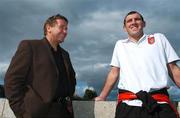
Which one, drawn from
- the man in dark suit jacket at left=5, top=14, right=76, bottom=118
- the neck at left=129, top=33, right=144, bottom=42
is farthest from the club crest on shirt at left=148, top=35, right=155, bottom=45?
the man in dark suit jacket at left=5, top=14, right=76, bottom=118

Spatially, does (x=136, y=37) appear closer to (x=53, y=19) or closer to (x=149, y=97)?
(x=149, y=97)

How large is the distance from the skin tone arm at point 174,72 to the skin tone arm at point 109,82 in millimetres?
685

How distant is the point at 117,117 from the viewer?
5.15 meters

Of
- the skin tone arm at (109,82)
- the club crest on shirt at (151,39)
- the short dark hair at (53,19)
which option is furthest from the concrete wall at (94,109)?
the short dark hair at (53,19)

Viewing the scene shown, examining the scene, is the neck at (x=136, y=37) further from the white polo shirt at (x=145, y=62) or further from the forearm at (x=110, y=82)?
the forearm at (x=110, y=82)

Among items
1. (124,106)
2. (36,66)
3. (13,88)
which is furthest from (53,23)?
(124,106)

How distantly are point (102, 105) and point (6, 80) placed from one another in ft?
5.09

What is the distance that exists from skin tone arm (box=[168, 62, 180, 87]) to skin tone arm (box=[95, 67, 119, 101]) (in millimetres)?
685

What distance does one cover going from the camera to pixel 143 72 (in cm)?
503

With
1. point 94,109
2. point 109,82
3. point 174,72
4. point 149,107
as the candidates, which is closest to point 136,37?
point 174,72

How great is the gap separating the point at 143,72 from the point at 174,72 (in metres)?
0.47

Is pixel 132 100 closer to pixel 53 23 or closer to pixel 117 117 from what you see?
pixel 117 117

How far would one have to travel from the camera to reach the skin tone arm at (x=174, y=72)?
17.1 ft

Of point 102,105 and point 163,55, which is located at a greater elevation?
point 163,55
